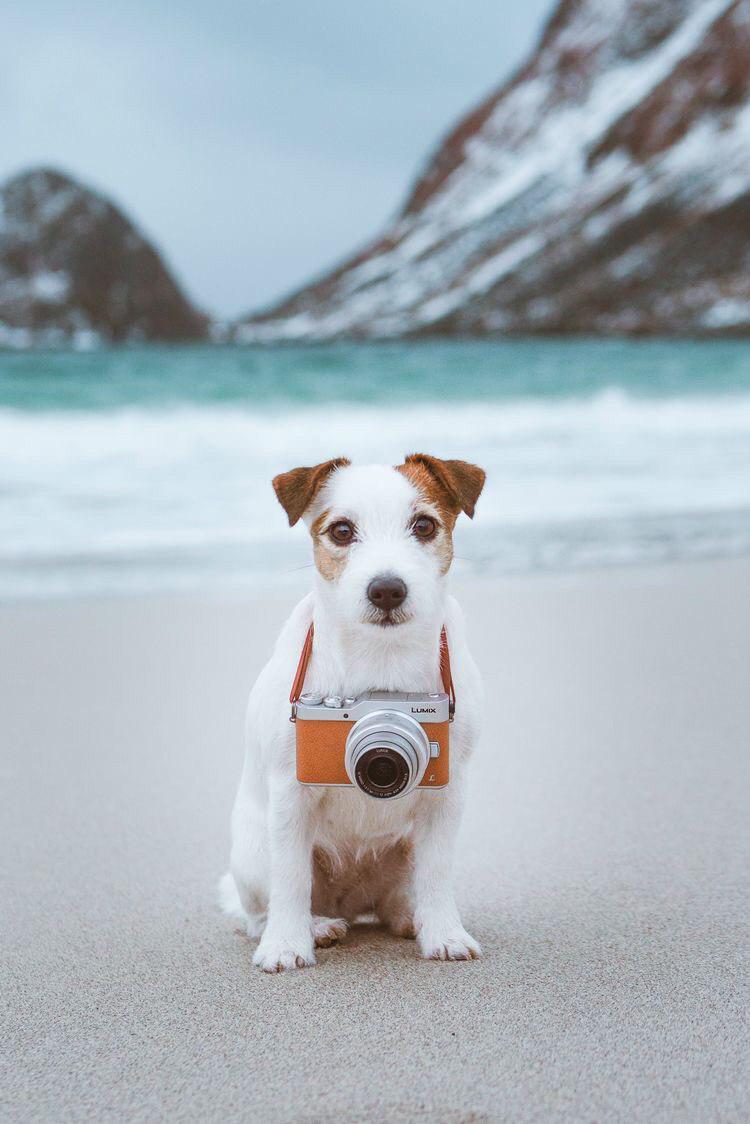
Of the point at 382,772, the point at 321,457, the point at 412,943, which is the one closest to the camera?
the point at 382,772

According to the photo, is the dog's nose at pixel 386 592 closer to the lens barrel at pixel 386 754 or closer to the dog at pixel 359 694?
the dog at pixel 359 694

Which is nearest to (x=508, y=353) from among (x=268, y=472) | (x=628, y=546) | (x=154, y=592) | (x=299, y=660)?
(x=268, y=472)

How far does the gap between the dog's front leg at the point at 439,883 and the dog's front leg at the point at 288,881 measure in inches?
9.0

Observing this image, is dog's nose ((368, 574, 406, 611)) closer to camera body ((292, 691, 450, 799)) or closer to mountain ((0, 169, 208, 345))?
camera body ((292, 691, 450, 799))

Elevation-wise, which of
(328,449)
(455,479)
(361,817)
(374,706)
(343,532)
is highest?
(328,449)

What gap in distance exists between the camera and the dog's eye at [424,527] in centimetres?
236

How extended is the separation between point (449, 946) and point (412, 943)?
158 mm

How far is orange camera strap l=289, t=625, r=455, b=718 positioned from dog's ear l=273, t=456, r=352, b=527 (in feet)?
0.84

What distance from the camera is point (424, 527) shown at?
237cm

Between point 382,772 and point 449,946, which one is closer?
point 382,772

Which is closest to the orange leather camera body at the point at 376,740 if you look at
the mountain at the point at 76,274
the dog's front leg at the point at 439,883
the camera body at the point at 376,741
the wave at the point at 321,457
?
the camera body at the point at 376,741

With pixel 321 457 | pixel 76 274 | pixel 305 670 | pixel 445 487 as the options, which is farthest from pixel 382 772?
pixel 76 274

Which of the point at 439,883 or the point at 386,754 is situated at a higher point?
the point at 386,754

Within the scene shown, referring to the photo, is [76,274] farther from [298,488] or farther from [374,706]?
[374,706]
